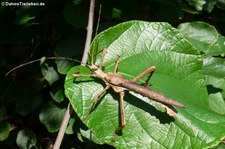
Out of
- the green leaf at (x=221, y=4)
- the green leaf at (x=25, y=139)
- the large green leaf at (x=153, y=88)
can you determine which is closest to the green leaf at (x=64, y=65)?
the large green leaf at (x=153, y=88)

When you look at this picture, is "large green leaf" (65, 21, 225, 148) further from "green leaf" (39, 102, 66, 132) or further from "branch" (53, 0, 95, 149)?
"green leaf" (39, 102, 66, 132)

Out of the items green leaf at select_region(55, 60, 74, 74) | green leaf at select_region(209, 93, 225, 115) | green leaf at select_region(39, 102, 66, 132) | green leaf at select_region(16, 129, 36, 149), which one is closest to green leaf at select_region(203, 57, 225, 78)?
green leaf at select_region(209, 93, 225, 115)

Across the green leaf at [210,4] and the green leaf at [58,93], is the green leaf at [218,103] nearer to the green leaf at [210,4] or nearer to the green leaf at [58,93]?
the green leaf at [210,4]

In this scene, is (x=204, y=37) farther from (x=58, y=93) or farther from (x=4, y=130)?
(x=4, y=130)

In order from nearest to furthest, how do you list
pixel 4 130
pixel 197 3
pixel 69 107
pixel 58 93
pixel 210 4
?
pixel 69 107 < pixel 197 3 < pixel 210 4 < pixel 58 93 < pixel 4 130

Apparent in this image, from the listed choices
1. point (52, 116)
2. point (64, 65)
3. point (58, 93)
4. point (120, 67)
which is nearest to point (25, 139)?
point (52, 116)

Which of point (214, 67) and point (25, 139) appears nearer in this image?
point (214, 67)

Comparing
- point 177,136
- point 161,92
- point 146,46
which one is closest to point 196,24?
point 146,46

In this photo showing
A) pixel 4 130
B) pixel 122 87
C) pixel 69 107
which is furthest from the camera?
pixel 4 130
